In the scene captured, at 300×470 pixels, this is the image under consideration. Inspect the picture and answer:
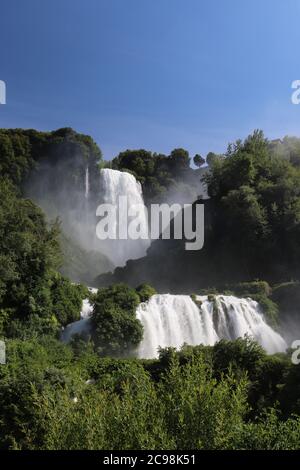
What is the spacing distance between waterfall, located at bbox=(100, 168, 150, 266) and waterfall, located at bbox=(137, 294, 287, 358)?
92.4ft

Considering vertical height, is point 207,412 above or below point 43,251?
below

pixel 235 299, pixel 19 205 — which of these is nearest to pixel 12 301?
pixel 19 205

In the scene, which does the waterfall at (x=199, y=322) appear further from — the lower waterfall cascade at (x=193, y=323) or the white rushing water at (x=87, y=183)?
the white rushing water at (x=87, y=183)

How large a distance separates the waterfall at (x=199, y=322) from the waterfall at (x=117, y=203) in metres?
28.2

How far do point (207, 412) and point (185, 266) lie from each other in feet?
119

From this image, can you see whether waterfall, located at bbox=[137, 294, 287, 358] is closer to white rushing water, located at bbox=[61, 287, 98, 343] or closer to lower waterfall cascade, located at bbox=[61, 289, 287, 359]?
lower waterfall cascade, located at bbox=[61, 289, 287, 359]

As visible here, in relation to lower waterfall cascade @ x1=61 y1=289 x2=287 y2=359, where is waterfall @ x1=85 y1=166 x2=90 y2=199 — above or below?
above

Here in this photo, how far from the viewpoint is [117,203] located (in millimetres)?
57844

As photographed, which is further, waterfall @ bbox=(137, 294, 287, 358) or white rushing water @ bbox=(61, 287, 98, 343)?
waterfall @ bbox=(137, 294, 287, 358)

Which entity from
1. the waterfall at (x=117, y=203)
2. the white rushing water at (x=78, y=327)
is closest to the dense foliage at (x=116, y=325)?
the white rushing water at (x=78, y=327)

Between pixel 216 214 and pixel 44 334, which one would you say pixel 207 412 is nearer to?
pixel 44 334

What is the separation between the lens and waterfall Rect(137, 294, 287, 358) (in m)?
28.7

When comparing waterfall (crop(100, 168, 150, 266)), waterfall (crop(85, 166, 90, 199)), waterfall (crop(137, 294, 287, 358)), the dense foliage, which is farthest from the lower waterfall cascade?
waterfall (crop(85, 166, 90, 199))
